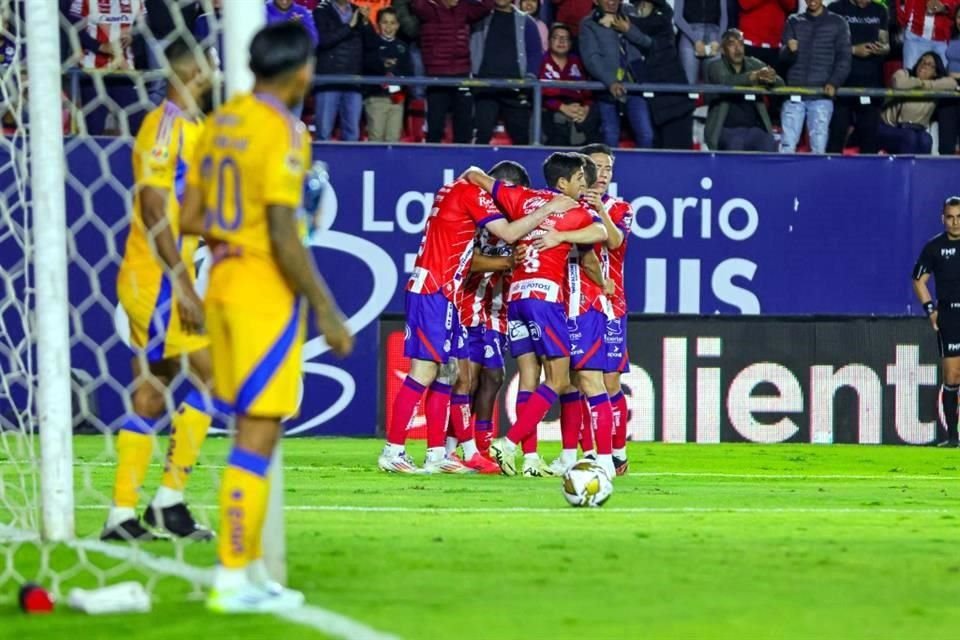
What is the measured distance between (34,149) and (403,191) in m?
11.4

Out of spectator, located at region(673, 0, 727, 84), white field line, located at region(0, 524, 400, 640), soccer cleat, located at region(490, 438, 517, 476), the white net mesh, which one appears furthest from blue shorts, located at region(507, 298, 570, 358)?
spectator, located at region(673, 0, 727, 84)

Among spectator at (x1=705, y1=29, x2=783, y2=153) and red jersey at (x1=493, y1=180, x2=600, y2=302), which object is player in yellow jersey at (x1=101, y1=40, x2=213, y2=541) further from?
spectator at (x1=705, y1=29, x2=783, y2=153)

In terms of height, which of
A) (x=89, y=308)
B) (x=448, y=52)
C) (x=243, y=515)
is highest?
(x=448, y=52)

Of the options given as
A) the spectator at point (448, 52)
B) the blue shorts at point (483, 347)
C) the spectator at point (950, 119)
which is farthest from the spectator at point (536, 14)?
the blue shorts at point (483, 347)

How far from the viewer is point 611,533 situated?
831 centimetres

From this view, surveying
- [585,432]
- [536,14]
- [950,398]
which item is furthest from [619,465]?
[536,14]

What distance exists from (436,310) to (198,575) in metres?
6.60

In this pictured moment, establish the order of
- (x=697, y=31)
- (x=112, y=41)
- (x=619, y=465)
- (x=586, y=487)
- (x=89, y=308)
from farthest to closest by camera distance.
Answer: (x=697, y=31), (x=89, y=308), (x=112, y=41), (x=619, y=465), (x=586, y=487)

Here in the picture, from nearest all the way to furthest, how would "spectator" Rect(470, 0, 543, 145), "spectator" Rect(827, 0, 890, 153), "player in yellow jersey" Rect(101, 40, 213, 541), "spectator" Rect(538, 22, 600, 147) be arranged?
"player in yellow jersey" Rect(101, 40, 213, 541), "spectator" Rect(470, 0, 543, 145), "spectator" Rect(538, 22, 600, 147), "spectator" Rect(827, 0, 890, 153)

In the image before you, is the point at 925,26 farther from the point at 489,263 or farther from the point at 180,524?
the point at 180,524

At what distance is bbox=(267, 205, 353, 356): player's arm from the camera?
5531 millimetres

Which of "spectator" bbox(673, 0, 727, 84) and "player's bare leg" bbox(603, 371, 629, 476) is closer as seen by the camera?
"player's bare leg" bbox(603, 371, 629, 476)

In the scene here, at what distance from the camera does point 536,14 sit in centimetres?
1920

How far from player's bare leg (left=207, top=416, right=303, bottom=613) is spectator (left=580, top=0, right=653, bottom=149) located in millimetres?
13390
